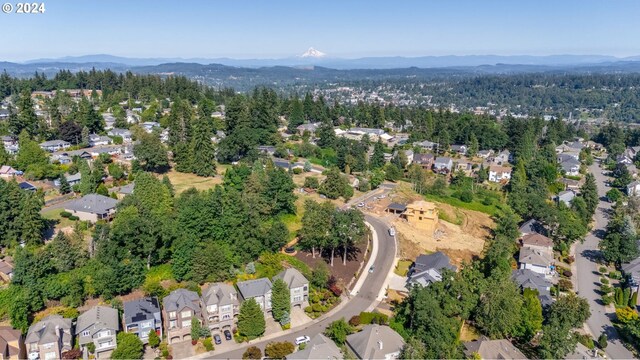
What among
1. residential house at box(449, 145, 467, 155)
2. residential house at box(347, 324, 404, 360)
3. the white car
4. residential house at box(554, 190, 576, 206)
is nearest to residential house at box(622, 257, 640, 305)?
residential house at box(554, 190, 576, 206)

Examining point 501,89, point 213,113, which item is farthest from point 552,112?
point 213,113

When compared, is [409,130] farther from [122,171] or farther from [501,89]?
[501,89]

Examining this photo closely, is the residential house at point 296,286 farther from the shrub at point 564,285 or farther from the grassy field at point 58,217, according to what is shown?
the shrub at point 564,285

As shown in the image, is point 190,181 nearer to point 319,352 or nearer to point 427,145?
point 319,352

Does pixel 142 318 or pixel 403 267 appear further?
pixel 403 267

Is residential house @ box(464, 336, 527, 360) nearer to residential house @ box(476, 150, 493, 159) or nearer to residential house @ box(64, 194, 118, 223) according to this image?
residential house @ box(64, 194, 118, 223)

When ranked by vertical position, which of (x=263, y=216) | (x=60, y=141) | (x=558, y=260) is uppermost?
(x=60, y=141)

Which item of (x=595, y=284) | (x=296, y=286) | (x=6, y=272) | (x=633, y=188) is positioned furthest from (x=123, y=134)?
(x=633, y=188)
